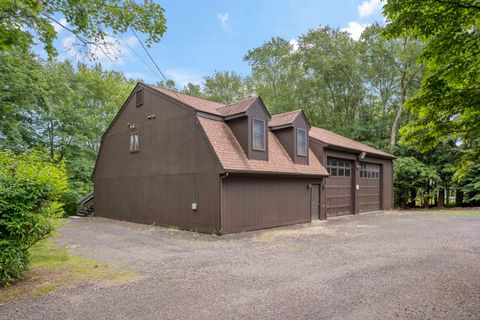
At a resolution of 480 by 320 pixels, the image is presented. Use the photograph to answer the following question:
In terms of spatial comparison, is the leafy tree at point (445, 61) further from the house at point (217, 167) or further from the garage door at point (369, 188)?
the garage door at point (369, 188)

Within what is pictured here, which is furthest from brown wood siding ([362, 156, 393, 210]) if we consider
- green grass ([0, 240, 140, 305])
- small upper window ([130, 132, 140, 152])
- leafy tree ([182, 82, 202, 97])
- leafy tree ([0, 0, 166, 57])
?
leafy tree ([182, 82, 202, 97])

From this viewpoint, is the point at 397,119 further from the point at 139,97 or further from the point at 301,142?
the point at 139,97

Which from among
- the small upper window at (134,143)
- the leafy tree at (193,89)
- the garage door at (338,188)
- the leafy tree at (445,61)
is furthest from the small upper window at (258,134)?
the leafy tree at (193,89)

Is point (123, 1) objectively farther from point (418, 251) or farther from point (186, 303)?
point (418, 251)

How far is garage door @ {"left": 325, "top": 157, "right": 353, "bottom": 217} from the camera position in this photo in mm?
15828

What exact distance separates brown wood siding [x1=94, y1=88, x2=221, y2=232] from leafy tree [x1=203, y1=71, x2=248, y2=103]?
19135 millimetres

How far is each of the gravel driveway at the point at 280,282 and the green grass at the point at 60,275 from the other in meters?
0.29

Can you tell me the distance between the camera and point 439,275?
5430 mm

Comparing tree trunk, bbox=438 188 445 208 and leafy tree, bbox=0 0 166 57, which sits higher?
leafy tree, bbox=0 0 166 57

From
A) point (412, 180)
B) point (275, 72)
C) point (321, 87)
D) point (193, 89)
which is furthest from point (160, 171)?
point (275, 72)

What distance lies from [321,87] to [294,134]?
20.6 m

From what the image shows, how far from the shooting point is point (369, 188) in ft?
62.3

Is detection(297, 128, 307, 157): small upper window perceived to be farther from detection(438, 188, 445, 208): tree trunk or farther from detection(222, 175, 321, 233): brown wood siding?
detection(438, 188, 445, 208): tree trunk

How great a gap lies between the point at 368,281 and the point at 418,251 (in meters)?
3.30
